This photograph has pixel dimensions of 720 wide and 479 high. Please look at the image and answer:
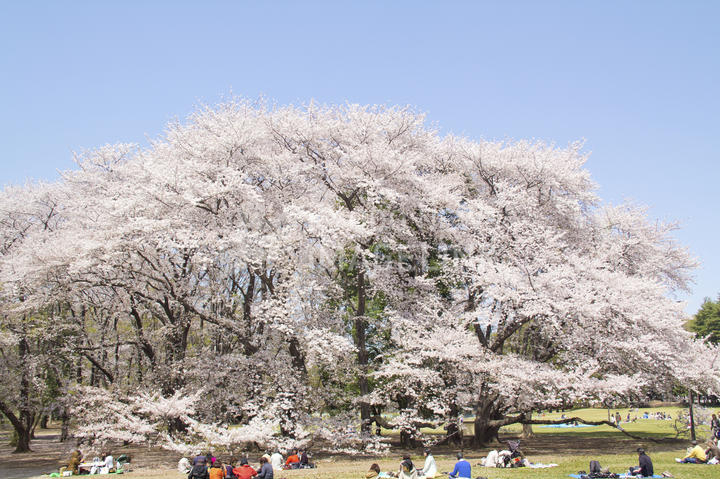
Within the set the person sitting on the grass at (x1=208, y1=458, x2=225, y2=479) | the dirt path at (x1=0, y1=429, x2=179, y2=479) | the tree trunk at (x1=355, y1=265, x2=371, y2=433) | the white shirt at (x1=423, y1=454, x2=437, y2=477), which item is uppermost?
the tree trunk at (x1=355, y1=265, x2=371, y2=433)

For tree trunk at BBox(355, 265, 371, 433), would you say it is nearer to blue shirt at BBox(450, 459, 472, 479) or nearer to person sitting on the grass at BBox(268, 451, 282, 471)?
person sitting on the grass at BBox(268, 451, 282, 471)

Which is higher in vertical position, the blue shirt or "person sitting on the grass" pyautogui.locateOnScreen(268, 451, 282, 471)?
the blue shirt

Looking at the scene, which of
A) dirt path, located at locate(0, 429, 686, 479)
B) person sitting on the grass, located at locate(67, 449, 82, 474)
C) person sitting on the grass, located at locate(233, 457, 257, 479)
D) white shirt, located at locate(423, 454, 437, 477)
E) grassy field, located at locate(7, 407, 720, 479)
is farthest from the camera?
dirt path, located at locate(0, 429, 686, 479)

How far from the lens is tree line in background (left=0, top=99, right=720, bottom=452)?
2095 centimetres

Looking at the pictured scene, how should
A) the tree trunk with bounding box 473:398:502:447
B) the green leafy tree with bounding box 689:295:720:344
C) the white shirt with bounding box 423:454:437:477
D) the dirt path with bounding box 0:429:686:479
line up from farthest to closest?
the green leafy tree with bounding box 689:295:720:344
the tree trunk with bounding box 473:398:502:447
the dirt path with bounding box 0:429:686:479
the white shirt with bounding box 423:454:437:477

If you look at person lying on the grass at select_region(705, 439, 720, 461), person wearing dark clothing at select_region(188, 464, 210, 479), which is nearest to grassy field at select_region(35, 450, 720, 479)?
person lying on the grass at select_region(705, 439, 720, 461)

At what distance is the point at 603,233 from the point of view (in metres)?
27.8

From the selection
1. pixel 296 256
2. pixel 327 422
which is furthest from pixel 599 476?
pixel 296 256

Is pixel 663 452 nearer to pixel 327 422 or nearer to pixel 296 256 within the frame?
pixel 327 422

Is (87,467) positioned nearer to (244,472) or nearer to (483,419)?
(244,472)

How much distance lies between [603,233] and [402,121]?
40.0ft

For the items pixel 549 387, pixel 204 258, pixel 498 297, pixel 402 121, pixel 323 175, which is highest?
pixel 402 121

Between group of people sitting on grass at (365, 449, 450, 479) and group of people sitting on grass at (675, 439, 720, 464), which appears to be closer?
group of people sitting on grass at (365, 449, 450, 479)

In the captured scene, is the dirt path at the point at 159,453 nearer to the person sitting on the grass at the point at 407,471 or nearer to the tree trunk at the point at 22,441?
the tree trunk at the point at 22,441
